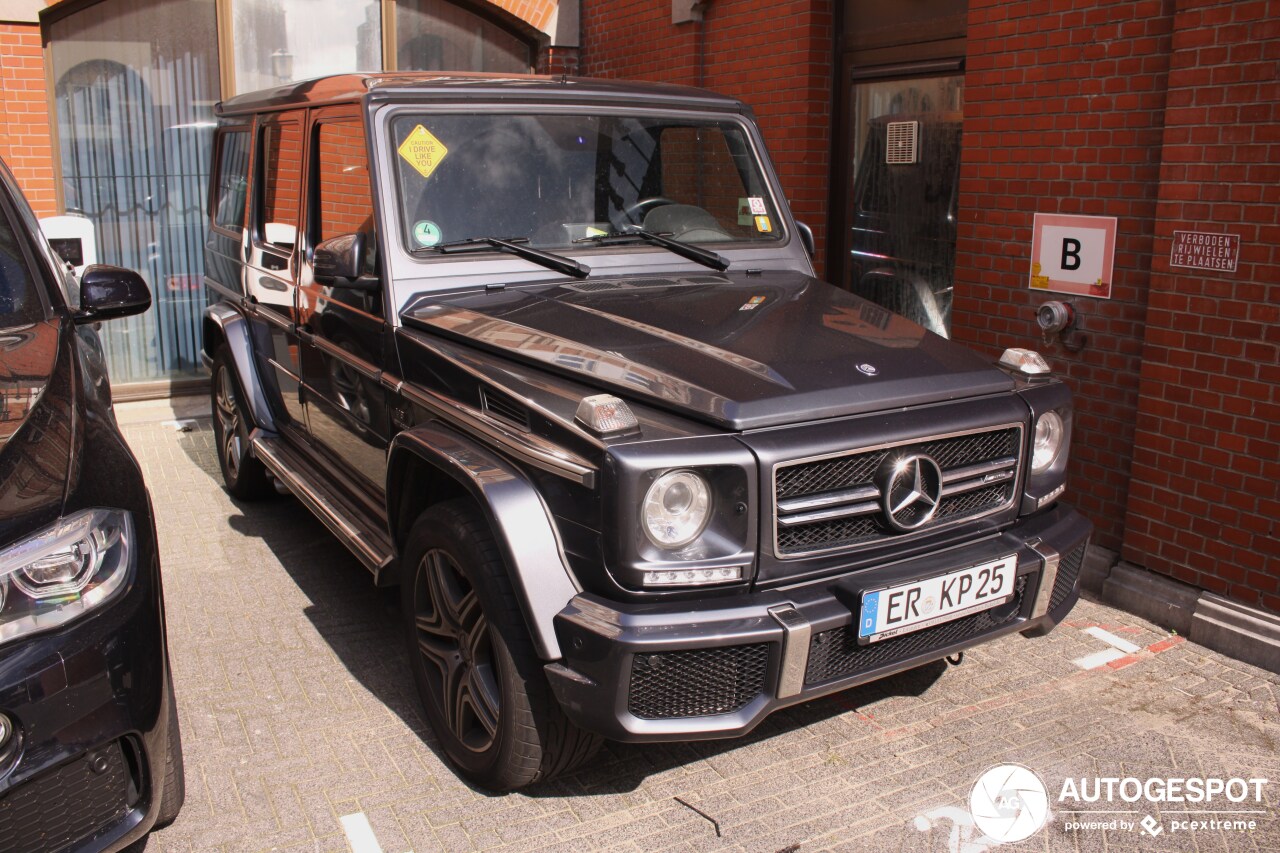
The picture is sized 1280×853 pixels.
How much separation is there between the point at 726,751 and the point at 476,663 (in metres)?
0.88

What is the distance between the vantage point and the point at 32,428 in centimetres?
269

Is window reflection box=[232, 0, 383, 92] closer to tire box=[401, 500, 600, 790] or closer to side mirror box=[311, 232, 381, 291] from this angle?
side mirror box=[311, 232, 381, 291]

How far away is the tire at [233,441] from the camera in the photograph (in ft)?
18.7

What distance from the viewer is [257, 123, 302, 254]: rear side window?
470 cm

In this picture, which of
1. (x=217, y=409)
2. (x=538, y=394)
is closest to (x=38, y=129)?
(x=217, y=409)

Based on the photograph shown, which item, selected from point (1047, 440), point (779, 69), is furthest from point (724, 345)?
point (779, 69)

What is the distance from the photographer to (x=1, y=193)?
3.77 meters

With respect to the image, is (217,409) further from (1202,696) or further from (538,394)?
(1202,696)

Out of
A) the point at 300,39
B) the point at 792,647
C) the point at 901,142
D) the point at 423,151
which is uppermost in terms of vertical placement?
the point at 300,39

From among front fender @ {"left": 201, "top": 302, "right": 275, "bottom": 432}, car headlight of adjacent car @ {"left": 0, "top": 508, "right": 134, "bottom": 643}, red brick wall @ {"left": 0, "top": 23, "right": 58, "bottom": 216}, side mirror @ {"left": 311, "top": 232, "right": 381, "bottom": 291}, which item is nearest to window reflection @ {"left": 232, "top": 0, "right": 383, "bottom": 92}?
red brick wall @ {"left": 0, "top": 23, "right": 58, "bottom": 216}

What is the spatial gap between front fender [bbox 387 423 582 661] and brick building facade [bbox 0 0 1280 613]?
286 cm

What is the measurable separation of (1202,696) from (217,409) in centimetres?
499

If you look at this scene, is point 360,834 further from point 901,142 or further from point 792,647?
point 901,142

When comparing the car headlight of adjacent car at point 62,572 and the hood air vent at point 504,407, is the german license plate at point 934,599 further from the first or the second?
the car headlight of adjacent car at point 62,572
